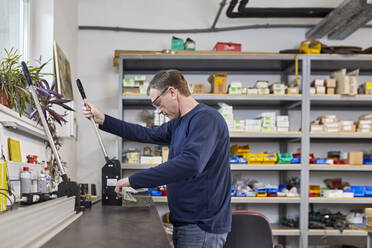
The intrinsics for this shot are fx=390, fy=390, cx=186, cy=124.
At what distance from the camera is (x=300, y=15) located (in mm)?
4309

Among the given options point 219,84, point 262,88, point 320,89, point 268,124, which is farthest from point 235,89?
point 320,89

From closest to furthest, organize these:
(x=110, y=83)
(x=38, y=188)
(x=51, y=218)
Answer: (x=51, y=218)
(x=38, y=188)
(x=110, y=83)

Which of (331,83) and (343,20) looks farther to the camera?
(331,83)

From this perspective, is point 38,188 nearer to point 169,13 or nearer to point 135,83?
point 135,83

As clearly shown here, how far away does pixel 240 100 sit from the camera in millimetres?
4285

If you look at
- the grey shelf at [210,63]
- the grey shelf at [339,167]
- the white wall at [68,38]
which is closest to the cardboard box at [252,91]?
the grey shelf at [210,63]

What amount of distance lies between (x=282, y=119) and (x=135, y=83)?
160cm

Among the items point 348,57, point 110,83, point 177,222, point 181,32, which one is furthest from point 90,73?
point 177,222

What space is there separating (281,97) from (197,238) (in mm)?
2666

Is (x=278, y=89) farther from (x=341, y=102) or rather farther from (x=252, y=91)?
(x=341, y=102)

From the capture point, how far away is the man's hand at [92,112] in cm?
200

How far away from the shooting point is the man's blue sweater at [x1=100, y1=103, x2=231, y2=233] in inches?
62.4

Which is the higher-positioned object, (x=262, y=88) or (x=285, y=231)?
(x=262, y=88)

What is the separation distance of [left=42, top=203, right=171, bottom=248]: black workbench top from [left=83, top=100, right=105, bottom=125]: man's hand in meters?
0.50
